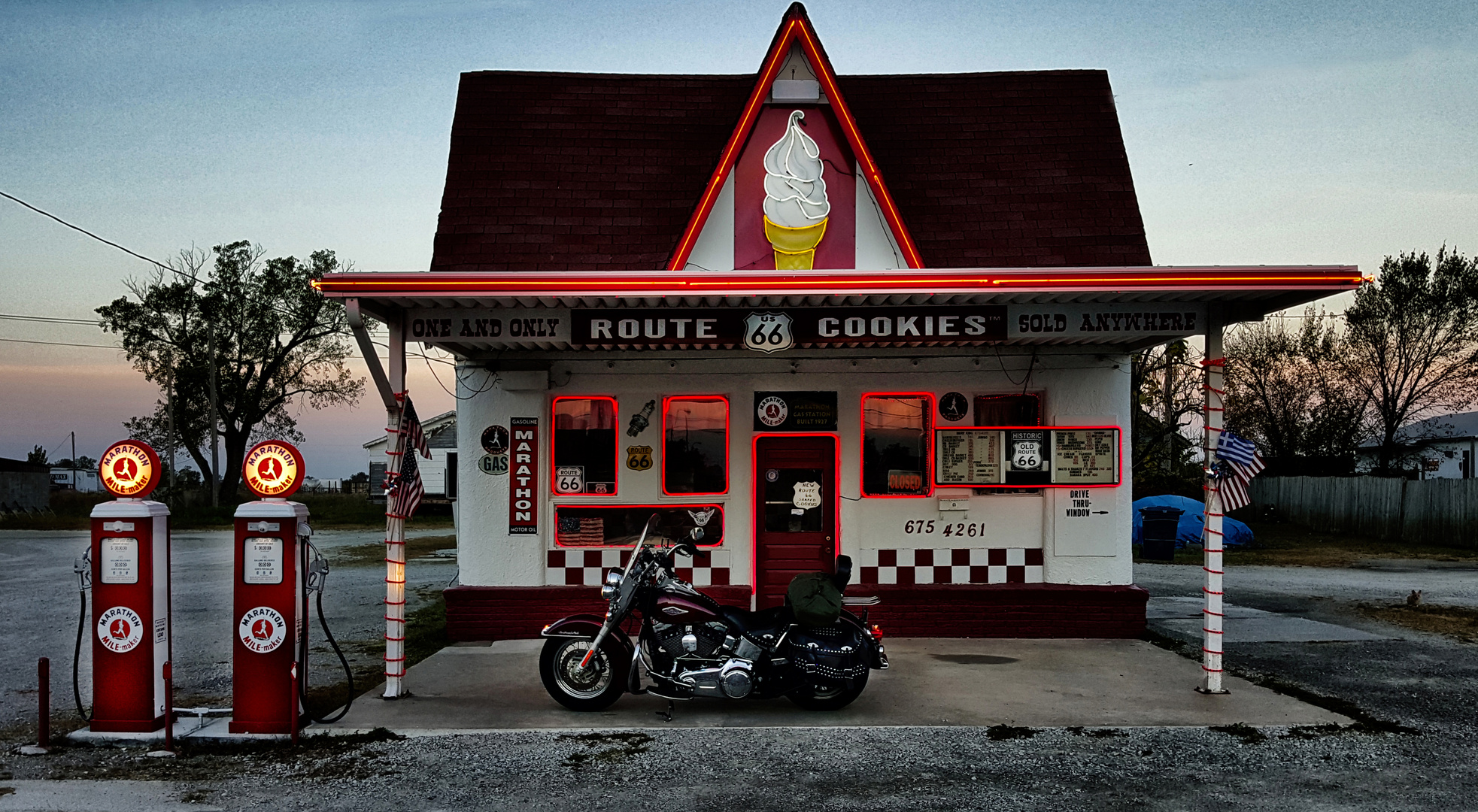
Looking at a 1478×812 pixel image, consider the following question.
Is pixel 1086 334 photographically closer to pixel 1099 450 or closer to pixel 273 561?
pixel 1099 450

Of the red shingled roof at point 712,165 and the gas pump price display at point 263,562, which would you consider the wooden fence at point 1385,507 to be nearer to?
the red shingled roof at point 712,165

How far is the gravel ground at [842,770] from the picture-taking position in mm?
5746

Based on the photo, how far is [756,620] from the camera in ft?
→ 24.8

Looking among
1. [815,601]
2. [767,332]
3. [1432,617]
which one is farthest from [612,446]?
[1432,617]

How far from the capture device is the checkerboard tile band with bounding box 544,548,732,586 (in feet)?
34.4

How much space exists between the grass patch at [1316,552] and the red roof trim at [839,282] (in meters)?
13.4

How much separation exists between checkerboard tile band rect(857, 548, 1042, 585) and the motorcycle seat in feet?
10.0

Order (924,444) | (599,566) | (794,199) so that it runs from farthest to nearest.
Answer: (924,444) → (599,566) → (794,199)

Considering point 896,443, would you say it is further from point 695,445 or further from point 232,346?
point 232,346

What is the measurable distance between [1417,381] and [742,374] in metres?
34.0

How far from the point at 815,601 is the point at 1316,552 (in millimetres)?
19561

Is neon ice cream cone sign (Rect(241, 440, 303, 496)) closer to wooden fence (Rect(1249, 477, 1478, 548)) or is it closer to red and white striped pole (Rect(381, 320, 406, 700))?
red and white striped pole (Rect(381, 320, 406, 700))

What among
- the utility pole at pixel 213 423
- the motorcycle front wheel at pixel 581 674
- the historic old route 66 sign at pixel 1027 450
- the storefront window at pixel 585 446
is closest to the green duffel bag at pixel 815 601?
the motorcycle front wheel at pixel 581 674

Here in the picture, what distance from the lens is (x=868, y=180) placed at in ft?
34.2
